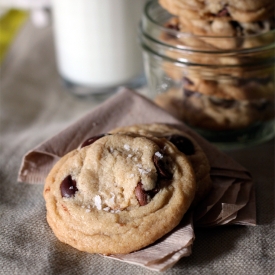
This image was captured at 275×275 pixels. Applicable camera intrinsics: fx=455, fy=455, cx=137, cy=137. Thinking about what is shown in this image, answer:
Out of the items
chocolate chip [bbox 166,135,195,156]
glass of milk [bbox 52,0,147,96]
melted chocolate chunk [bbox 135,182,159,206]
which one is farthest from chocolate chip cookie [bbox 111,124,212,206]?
glass of milk [bbox 52,0,147,96]

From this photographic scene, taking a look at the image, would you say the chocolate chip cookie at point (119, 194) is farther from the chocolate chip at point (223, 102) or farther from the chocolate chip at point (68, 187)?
the chocolate chip at point (223, 102)

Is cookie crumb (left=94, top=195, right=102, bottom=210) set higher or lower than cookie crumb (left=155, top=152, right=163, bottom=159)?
lower

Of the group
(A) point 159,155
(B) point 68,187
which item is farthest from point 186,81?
(B) point 68,187

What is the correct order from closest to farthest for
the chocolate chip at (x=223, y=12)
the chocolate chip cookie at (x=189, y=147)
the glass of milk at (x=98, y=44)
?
the chocolate chip cookie at (x=189, y=147), the chocolate chip at (x=223, y=12), the glass of milk at (x=98, y=44)

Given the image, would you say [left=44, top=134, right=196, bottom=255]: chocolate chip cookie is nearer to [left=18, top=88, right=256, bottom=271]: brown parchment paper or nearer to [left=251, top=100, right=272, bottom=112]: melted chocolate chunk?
[left=18, top=88, right=256, bottom=271]: brown parchment paper

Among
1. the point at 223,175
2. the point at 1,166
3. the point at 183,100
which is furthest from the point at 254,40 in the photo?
the point at 1,166

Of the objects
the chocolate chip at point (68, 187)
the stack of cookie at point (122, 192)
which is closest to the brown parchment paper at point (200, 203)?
the stack of cookie at point (122, 192)

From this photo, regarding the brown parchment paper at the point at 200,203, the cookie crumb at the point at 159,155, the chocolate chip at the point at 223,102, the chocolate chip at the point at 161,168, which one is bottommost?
the brown parchment paper at the point at 200,203
